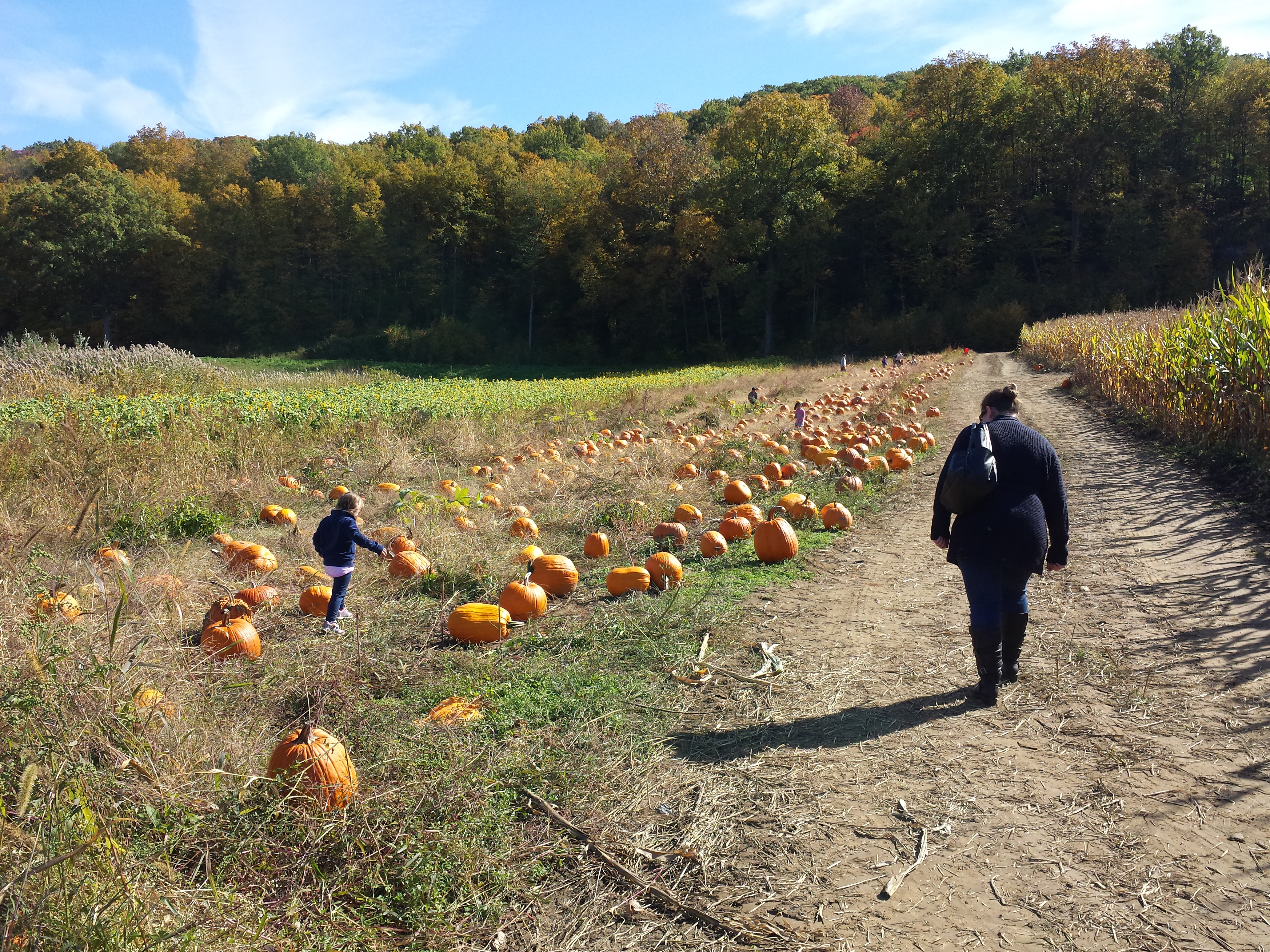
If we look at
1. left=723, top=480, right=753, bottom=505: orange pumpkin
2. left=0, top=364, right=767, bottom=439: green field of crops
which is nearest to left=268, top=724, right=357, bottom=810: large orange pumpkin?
left=723, top=480, right=753, bottom=505: orange pumpkin

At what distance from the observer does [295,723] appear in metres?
3.23

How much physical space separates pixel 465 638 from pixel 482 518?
8.10ft

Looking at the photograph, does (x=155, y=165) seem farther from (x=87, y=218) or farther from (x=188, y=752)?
(x=188, y=752)

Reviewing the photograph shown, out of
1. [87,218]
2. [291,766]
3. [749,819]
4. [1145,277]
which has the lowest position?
[749,819]

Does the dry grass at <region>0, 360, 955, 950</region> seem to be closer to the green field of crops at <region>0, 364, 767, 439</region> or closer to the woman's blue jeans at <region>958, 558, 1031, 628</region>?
the woman's blue jeans at <region>958, 558, 1031, 628</region>

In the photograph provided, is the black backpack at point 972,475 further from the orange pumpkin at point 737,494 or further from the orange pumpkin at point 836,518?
the orange pumpkin at point 737,494

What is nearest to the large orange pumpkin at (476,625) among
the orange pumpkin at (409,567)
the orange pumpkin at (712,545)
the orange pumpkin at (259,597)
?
the orange pumpkin at (409,567)

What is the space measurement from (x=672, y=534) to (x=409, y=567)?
7.84ft

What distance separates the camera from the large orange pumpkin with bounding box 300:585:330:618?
4.88m

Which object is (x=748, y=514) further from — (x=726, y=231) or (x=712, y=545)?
(x=726, y=231)

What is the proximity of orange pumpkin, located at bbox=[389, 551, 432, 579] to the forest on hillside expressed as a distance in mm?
40181

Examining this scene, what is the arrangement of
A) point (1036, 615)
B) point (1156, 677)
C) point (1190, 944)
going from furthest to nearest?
point (1036, 615)
point (1156, 677)
point (1190, 944)

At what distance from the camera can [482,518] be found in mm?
6898

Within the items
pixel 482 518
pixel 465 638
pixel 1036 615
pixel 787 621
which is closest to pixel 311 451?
pixel 482 518
